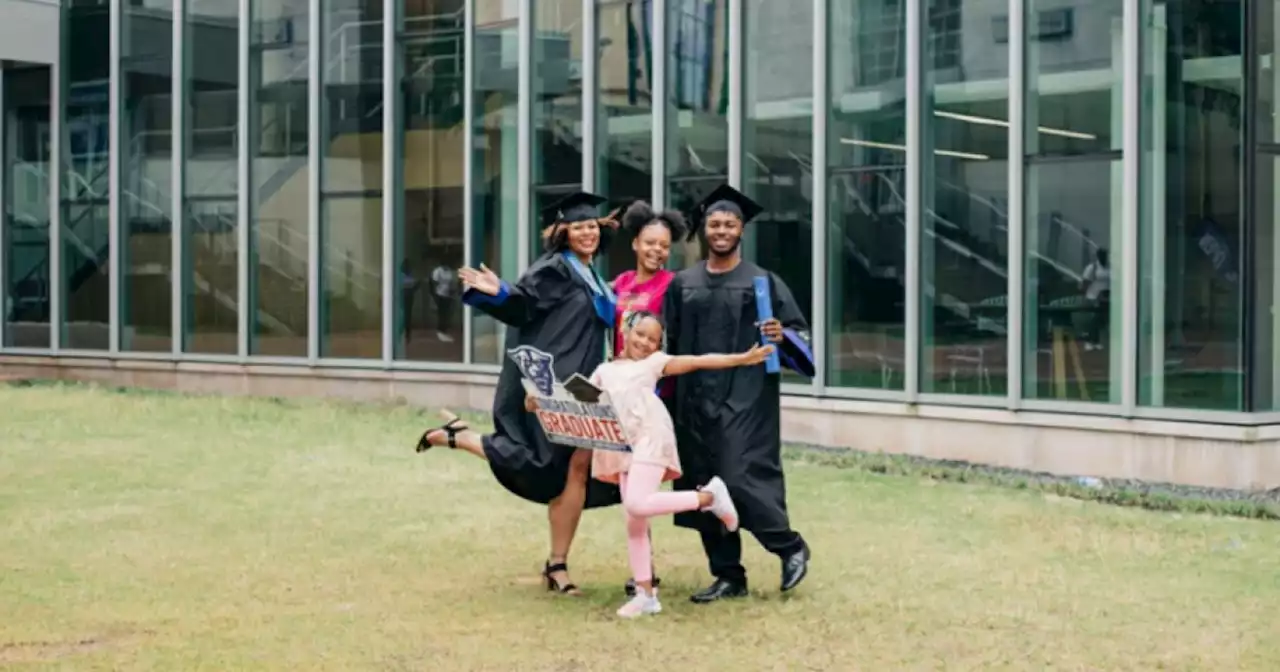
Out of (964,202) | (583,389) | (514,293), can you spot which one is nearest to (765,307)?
(583,389)

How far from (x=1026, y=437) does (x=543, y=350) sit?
7084 mm

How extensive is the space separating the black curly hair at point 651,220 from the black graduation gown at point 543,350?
0.38 meters

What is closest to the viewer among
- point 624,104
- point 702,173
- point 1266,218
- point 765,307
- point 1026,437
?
point 765,307

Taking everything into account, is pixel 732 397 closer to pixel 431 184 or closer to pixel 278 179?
pixel 431 184

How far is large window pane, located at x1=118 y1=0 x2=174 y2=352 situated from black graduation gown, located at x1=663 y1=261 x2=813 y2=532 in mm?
16386

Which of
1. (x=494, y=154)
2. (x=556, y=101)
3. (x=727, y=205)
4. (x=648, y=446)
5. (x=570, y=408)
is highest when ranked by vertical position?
→ (x=556, y=101)

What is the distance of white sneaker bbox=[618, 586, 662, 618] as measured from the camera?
28.2 feet

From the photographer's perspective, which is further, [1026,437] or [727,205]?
[1026,437]

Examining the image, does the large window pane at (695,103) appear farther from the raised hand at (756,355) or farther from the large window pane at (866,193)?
the raised hand at (756,355)

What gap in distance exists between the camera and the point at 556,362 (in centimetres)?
931

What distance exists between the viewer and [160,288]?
24.4m

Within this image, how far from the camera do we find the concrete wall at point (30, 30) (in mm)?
24422

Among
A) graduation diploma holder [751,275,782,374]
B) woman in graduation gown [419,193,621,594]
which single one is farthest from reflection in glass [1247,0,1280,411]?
woman in graduation gown [419,193,621,594]

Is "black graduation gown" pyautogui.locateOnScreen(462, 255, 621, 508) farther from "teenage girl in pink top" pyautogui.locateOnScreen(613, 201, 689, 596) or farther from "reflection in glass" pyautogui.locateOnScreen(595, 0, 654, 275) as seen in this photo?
"reflection in glass" pyautogui.locateOnScreen(595, 0, 654, 275)
